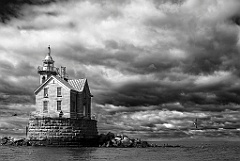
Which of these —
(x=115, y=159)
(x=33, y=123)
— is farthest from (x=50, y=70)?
(x=115, y=159)

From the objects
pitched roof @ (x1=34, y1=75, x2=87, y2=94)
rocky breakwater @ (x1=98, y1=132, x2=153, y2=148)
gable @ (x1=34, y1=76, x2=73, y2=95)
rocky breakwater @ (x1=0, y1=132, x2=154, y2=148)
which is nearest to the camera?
gable @ (x1=34, y1=76, x2=73, y2=95)

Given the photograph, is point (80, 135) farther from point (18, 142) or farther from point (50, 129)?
point (18, 142)

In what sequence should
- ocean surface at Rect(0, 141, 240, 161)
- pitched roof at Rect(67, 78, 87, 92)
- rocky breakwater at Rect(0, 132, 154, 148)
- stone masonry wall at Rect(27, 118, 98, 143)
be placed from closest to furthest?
ocean surface at Rect(0, 141, 240, 161)
stone masonry wall at Rect(27, 118, 98, 143)
pitched roof at Rect(67, 78, 87, 92)
rocky breakwater at Rect(0, 132, 154, 148)

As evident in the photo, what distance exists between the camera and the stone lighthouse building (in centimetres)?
4831

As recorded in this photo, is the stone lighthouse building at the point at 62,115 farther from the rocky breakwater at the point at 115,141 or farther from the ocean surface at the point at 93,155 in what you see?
the ocean surface at the point at 93,155

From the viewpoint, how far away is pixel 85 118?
51.5 metres

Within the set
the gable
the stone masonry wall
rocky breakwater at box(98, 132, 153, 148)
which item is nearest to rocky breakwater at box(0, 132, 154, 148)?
rocky breakwater at box(98, 132, 153, 148)

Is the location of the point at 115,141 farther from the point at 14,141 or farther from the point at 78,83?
the point at 14,141

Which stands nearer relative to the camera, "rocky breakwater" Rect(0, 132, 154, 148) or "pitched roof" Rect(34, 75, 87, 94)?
"pitched roof" Rect(34, 75, 87, 94)

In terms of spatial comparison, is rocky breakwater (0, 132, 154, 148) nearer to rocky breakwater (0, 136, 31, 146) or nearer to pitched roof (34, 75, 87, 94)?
rocky breakwater (0, 136, 31, 146)

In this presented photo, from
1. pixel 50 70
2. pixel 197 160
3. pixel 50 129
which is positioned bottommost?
pixel 197 160

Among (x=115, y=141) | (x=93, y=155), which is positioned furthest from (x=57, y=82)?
(x=93, y=155)

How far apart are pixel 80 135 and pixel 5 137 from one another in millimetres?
15975

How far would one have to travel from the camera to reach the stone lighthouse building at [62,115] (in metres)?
48.3
